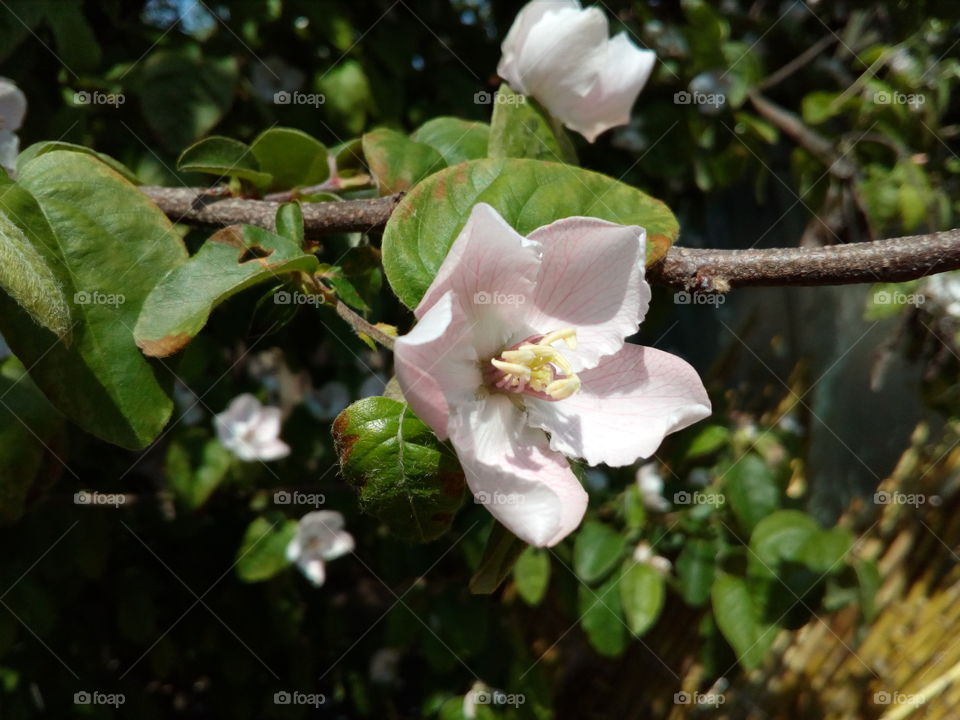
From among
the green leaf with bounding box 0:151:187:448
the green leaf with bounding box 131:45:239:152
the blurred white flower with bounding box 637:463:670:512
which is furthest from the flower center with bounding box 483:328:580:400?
the blurred white flower with bounding box 637:463:670:512

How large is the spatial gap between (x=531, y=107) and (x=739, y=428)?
121cm

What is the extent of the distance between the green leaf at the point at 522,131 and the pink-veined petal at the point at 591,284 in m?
0.25

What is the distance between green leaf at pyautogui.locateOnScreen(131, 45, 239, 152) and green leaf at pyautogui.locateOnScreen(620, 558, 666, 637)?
1.13 meters

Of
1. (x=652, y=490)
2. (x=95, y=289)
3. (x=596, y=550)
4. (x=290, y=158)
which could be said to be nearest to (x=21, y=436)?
(x=95, y=289)

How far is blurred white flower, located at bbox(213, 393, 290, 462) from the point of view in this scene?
164cm

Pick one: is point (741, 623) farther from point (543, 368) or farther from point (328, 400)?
point (328, 400)

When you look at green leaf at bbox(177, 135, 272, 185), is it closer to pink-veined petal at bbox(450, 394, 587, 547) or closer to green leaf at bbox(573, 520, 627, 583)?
pink-veined petal at bbox(450, 394, 587, 547)

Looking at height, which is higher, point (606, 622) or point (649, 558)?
point (649, 558)

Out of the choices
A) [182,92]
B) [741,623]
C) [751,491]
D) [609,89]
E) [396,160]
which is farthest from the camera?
[751,491]

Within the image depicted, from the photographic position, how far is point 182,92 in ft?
4.06

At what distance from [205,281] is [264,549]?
3.68 feet

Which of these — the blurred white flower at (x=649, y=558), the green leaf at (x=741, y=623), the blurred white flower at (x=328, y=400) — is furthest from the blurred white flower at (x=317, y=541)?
the green leaf at (x=741, y=623)

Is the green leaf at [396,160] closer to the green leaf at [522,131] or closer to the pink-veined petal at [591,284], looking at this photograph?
the green leaf at [522,131]

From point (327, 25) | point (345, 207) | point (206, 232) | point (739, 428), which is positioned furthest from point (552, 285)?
point (739, 428)
